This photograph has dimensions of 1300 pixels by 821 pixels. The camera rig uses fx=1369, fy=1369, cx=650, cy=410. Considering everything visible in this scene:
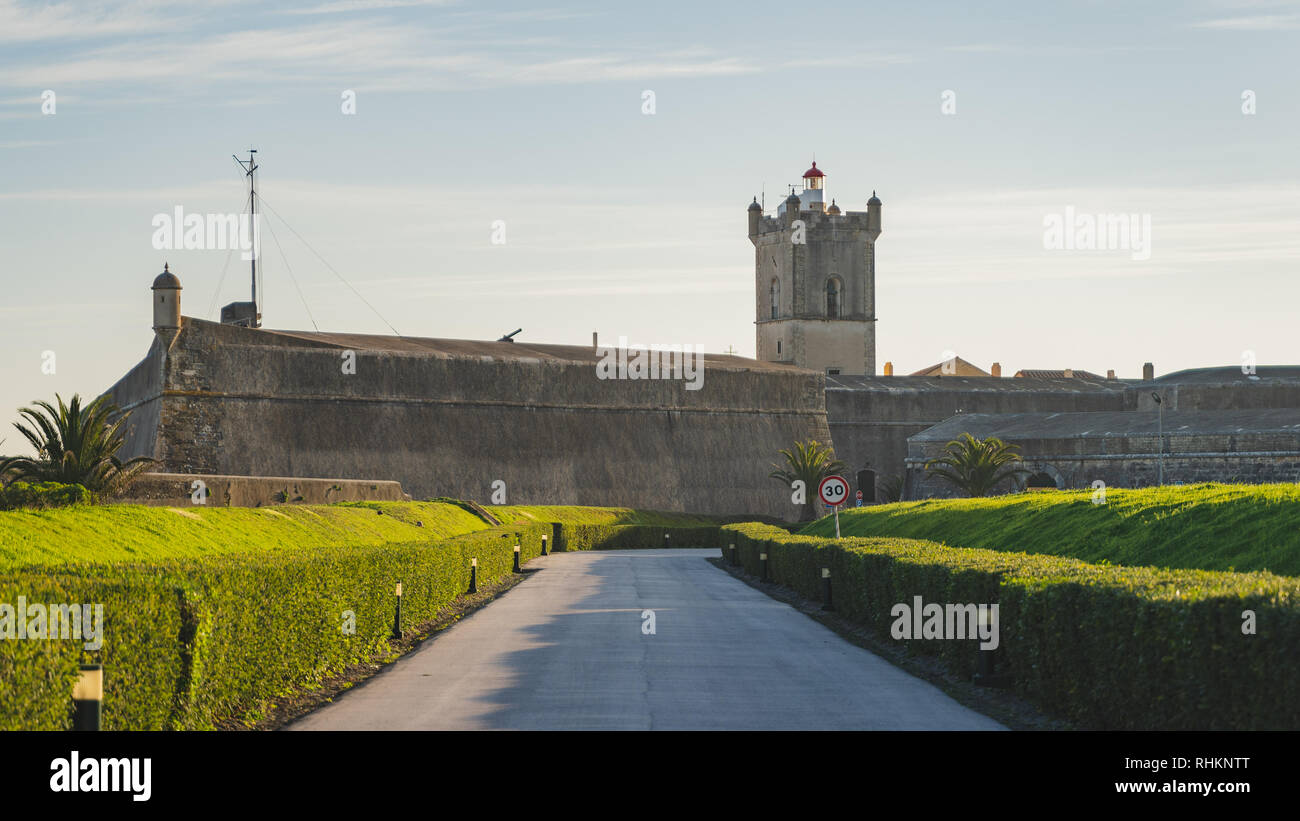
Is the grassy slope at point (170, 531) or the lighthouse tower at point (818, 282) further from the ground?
the lighthouse tower at point (818, 282)

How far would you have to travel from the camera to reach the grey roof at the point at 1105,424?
5522 cm

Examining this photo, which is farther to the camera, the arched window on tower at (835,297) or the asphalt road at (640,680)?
→ the arched window on tower at (835,297)

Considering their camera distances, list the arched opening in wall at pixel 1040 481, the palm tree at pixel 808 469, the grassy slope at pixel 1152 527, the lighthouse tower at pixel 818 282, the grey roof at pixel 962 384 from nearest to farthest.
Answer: the grassy slope at pixel 1152 527 < the arched opening in wall at pixel 1040 481 < the palm tree at pixel 808 469 < the grey roof at pixel 962 384 < the lighthouse tower at pixel 818 282

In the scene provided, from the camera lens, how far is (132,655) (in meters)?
9.41

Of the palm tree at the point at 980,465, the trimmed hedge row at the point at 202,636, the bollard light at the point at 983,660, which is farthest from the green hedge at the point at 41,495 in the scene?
the palm tree at the point at 980,465

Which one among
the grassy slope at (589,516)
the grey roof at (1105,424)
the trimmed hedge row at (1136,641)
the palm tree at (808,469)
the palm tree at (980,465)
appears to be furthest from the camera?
the palm tree at (808,469)

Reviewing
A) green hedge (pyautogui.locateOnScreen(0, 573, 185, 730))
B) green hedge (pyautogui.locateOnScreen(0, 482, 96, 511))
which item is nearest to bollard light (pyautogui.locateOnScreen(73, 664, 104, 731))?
green hedge (pyautogui.locateOnScreen(0, 573, 185, 730))

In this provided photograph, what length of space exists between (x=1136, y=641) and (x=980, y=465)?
49026 millimetres

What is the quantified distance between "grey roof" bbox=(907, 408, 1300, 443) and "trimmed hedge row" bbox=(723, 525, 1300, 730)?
142ft

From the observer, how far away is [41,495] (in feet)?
81.7

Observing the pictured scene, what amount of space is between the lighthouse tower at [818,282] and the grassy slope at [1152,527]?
54.3 m

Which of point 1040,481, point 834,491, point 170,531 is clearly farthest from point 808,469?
point 170,531

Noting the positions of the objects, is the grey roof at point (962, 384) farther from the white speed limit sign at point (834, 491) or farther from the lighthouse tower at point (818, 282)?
the white speed limit sign at point (834, 491)
